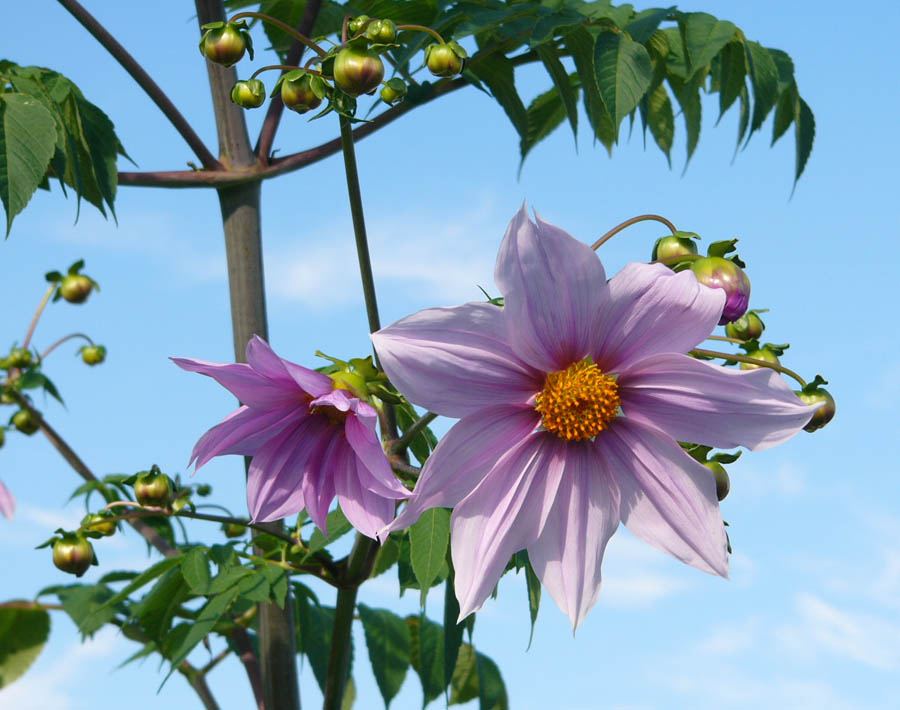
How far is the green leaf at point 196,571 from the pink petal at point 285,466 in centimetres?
45

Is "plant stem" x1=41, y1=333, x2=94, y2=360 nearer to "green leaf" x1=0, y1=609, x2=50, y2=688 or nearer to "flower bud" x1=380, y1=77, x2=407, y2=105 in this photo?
"green leaf" x1=0, y1=609, x2=50, y2=688

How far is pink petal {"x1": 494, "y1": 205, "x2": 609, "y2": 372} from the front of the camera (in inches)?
42.2

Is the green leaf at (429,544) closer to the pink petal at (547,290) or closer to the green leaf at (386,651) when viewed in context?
the pink petal at (547,290)

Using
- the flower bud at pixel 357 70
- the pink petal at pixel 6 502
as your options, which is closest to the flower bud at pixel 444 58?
the flower bud at pixel 357 70

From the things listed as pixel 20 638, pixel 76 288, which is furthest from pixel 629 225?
pixel 76 288

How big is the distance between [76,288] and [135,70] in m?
1.58

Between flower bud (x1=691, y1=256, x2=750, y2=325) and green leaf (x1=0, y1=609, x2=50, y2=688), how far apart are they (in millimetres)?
2311

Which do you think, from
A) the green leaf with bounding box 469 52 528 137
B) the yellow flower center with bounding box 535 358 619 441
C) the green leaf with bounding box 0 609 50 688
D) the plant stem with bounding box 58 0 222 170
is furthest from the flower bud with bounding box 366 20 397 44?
the green leaf with bounding box 0 609 50 688

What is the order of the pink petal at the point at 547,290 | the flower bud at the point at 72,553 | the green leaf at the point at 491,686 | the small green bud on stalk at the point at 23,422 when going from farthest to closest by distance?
the small green bud on stalk at the point at 23,422, the green leaf at the point at 491,686, the flower bud at the point at 72,553, the pink petal at the point at 547,290

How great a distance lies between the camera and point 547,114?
263 cm

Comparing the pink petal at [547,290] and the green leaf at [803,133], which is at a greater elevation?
the green leaf at [803,133]

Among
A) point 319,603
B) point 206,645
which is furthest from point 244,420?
point 206,645

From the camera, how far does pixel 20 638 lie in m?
2.94

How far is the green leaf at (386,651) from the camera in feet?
7.18
